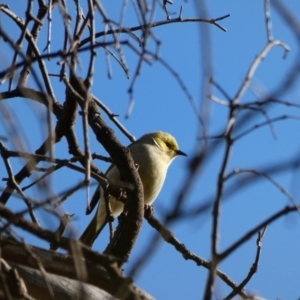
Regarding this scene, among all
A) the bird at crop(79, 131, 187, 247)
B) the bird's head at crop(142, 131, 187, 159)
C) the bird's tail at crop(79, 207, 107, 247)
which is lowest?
the bird's tail at crop(79, 207, 107, 247)

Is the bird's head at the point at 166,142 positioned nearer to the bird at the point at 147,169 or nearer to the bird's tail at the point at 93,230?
the bird at the point at 147,169

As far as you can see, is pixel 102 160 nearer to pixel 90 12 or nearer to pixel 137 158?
pixel 90 12

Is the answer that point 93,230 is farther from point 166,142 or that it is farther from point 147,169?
point 166,142

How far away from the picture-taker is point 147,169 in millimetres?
7043

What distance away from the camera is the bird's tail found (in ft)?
19.9

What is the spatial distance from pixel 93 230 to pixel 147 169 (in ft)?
3.57

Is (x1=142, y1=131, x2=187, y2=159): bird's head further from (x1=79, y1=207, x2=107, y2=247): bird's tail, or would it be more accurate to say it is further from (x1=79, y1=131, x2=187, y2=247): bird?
(x1=79, y1=207, x2=107, y2=247): bird's tail

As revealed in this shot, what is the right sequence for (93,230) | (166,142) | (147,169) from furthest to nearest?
(166,142)
(147,169)
(93,230)

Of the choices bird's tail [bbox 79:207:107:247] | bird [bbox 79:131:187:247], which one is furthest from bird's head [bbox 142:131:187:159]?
bird's tail [bbox 79:207:107:247]

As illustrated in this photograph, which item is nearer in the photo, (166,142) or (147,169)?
(147,169)

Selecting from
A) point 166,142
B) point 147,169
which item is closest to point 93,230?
point 147,169

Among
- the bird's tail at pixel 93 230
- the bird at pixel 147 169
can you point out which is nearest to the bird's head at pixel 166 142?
the bird at pixel 147 169

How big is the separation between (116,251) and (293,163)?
94.8 inches

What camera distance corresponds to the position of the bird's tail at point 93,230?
6.08 meters
